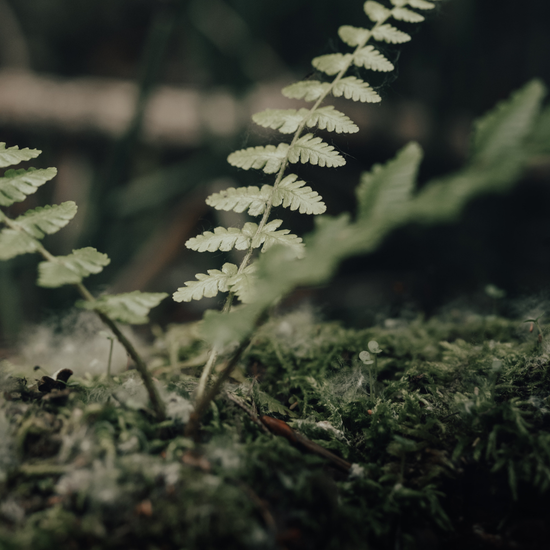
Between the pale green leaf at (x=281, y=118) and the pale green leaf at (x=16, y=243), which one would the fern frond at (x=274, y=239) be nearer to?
the pale green leaf at (x=281, y=118)

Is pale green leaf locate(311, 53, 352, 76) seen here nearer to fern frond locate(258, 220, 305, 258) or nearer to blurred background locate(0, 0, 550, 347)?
fern frond locate(258, 220, 305, 258)

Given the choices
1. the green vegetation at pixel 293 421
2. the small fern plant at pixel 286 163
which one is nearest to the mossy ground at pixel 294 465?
the green vegetation at pixel 293 421

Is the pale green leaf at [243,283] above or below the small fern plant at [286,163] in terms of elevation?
below

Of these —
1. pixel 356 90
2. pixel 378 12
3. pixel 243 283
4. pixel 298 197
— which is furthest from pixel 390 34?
pixel 243 283

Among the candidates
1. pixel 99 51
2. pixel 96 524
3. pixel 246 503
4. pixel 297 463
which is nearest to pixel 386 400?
pixel 297 463

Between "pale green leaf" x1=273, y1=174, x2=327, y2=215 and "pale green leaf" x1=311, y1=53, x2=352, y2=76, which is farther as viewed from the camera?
"pale green leaf" x1=311, y1=53, x2=352, y2=76

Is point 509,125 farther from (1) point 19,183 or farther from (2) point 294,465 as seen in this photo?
(1) point 19,183

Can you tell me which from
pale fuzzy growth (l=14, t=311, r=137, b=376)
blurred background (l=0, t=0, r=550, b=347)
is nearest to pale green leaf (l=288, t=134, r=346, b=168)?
pale fuzzy growth (l=14, t=311, r=137, b=376)
